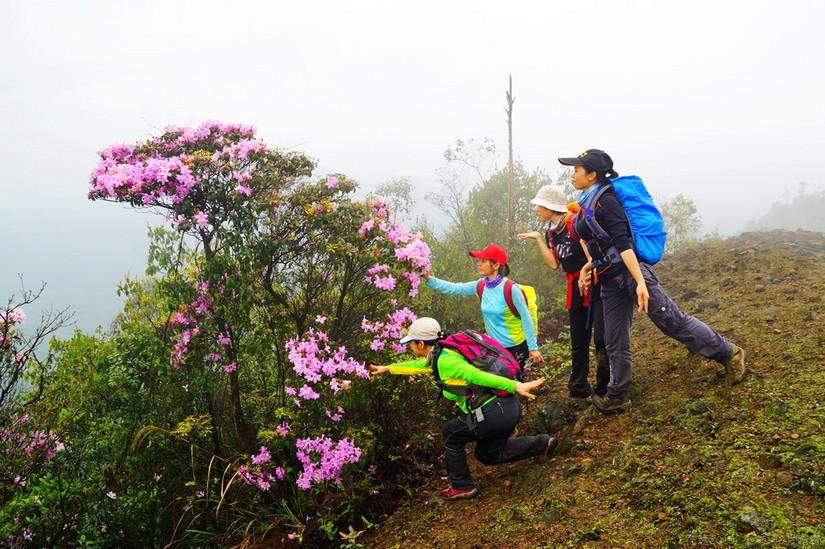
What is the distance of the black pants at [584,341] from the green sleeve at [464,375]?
1.27 m

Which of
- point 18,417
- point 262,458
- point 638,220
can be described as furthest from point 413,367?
point 18,417

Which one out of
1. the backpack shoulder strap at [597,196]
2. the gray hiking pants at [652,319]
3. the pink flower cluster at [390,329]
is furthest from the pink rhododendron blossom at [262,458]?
the backpack shoulder strap at [597,196]

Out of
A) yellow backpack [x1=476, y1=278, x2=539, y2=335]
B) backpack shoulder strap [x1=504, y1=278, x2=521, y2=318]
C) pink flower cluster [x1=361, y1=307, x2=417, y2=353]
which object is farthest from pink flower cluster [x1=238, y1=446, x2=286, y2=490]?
backpack shoulder strap [x1=504, y1=278, x2=521, y2=318]

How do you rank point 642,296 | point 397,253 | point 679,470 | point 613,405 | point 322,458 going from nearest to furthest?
1. point 679,470
2. point 642,296
3. point 613,405
4. point 322,458
5. point 397,253

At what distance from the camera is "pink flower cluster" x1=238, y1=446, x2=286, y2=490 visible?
Result: 466cm

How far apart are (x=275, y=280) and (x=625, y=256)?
137 inches

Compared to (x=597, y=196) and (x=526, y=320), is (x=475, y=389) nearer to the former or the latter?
(x=526, y=320)

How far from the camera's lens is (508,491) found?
13.4 feet

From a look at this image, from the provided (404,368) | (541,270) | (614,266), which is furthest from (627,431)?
(541,270)

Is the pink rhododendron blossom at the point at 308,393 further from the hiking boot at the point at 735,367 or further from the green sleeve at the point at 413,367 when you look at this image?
the hiking boot at the point at 735,367

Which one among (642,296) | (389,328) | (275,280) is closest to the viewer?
(642,296)

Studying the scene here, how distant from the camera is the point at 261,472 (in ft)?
15.4

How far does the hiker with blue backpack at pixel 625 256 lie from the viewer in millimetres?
3770

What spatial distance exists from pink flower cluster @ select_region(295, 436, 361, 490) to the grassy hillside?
621mm
